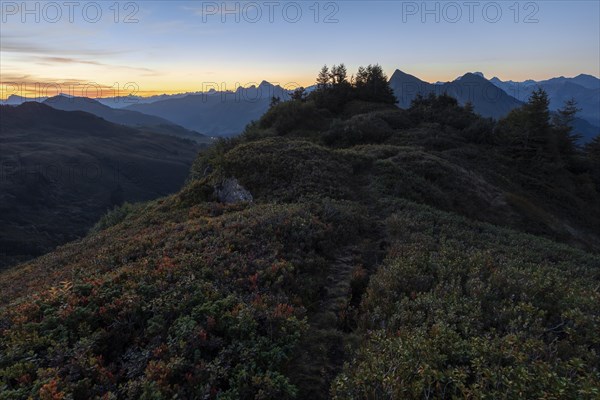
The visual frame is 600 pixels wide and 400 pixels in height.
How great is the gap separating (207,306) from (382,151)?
26517mm

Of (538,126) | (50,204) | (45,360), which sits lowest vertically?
(50,204)

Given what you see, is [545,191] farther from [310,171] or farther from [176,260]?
[176,260]

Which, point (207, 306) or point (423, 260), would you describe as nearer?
point (207, 306)

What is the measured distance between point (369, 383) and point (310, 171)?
17.9m

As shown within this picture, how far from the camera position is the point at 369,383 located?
5.48 m

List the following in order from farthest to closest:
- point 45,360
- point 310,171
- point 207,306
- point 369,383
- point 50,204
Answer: point 50,204 → point 310,171 → point 207,306 → point 45,360 → point 369,383

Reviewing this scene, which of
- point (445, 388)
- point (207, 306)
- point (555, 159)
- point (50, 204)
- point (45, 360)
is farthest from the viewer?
point (50, 204)

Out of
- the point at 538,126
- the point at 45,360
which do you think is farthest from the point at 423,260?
the point at 538,126

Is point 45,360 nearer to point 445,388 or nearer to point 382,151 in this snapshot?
point 445,388

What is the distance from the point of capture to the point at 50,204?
16700 centimetres

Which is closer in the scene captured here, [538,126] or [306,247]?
[306,247]

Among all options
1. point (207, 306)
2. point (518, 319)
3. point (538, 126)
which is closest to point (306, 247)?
point (207, 306)

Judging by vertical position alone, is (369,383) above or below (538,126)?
below

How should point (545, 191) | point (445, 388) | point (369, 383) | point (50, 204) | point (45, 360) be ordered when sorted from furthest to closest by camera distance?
point (50, 204)
point (545, 191)
point (45, 360)
point (369, 383)
point (445, 388)
